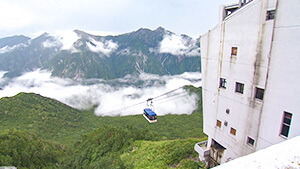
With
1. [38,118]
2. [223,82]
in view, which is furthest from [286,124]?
[38,118]

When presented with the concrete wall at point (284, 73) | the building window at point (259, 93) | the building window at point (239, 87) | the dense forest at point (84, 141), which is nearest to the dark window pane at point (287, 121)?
the concrete wall at point (284, 73)

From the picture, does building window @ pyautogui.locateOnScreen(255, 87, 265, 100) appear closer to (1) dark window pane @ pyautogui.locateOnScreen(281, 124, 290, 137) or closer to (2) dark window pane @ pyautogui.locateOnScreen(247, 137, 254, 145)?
(1) dark window pane @ pyautogui.locateOnScreen(281, 124, 290, 137)

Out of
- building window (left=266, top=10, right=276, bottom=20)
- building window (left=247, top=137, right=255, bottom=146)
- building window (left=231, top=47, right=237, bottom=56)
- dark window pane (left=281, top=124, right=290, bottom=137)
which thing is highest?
building window (left=266, top=10, right=276, bottom=20)

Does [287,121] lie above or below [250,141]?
above

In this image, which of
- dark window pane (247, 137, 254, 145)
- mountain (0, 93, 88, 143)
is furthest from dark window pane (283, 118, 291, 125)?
mountain (0, 93, 88, 143)

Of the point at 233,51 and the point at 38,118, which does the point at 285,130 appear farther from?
the point at 38,118

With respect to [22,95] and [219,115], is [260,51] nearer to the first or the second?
[219,115]

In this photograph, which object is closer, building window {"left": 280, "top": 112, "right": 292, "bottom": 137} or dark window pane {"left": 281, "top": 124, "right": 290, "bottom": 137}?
building window {"left": 280, "top": 112, "right": 292, "bottom": 137}
